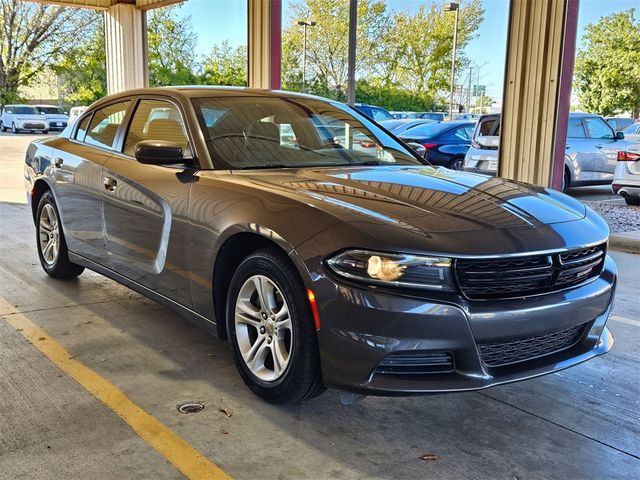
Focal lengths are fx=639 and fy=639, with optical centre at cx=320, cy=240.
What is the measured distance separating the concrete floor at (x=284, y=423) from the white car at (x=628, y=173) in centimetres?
653

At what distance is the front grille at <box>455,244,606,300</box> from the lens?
2.61 m

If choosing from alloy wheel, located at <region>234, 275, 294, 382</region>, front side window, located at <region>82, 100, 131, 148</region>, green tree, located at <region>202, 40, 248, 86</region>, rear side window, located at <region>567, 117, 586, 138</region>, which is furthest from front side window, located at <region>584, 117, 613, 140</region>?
green tree, located at <region>202, 40, 248, 86</region>

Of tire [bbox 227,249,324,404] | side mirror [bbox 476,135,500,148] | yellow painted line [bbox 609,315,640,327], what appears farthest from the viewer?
side mirror [bbox 476,135,500,148]

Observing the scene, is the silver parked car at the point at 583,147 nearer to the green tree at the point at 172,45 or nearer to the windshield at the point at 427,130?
the windshield at the point at 427,130

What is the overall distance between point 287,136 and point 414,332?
1850mm

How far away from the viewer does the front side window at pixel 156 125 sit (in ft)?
12.7

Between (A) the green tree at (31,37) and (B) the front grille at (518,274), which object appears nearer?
(B) the front grille at (518,274)

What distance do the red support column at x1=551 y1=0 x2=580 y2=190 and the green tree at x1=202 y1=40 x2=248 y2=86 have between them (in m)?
31.7

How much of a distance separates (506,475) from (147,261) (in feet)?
7.75

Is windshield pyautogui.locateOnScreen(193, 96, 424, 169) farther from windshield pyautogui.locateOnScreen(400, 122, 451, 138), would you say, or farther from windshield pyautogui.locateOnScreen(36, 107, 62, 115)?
windshield pyautogui.locateOnScreen(36, 107, 62, 115)

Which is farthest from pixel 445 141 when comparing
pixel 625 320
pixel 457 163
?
pixel 625 320

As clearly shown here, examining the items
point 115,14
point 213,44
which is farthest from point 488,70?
→ point 115,14

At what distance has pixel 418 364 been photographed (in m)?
2.62

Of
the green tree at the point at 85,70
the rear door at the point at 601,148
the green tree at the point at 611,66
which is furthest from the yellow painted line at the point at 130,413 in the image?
the green tree at the point at 85,70
